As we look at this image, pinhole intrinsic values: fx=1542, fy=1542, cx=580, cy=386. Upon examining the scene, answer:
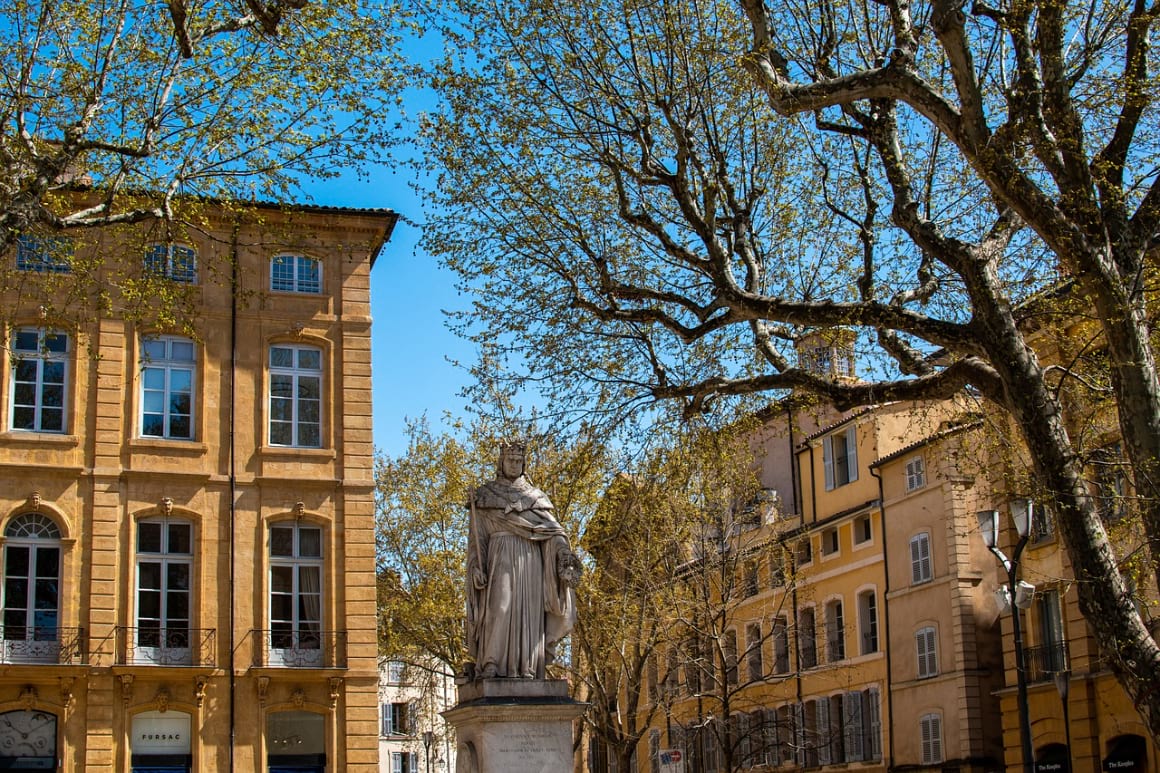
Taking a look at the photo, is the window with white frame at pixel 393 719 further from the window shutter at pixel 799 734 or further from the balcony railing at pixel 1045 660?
the balcony railing at pixel 1045 660

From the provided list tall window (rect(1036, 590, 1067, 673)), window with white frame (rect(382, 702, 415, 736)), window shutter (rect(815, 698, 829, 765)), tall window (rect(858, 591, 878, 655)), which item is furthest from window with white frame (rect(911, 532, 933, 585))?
window with white frame (rect(382, 702, 415, 736))

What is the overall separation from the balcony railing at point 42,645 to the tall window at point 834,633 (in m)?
23.7

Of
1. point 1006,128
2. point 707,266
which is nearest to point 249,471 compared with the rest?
point 707,266

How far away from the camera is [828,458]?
49.7m

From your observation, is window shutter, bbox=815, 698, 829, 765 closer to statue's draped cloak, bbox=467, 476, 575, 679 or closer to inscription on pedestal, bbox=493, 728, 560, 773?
statue's draped cloak, bbox=467, 476, 575, 679

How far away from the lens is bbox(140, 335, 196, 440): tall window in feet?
115

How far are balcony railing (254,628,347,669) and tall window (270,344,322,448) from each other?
14.6ft

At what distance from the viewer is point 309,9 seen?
1944 centimetres

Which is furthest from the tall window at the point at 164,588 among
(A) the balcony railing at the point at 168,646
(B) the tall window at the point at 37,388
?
(B) the tall window at the point at 37,388

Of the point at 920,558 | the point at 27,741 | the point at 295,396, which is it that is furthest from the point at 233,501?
the point at 920,558

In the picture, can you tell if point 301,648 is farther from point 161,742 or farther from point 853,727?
point 853,727

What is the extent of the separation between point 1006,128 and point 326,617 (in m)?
22.8

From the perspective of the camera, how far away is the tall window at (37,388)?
111ft

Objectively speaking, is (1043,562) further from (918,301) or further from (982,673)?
(918,301)
